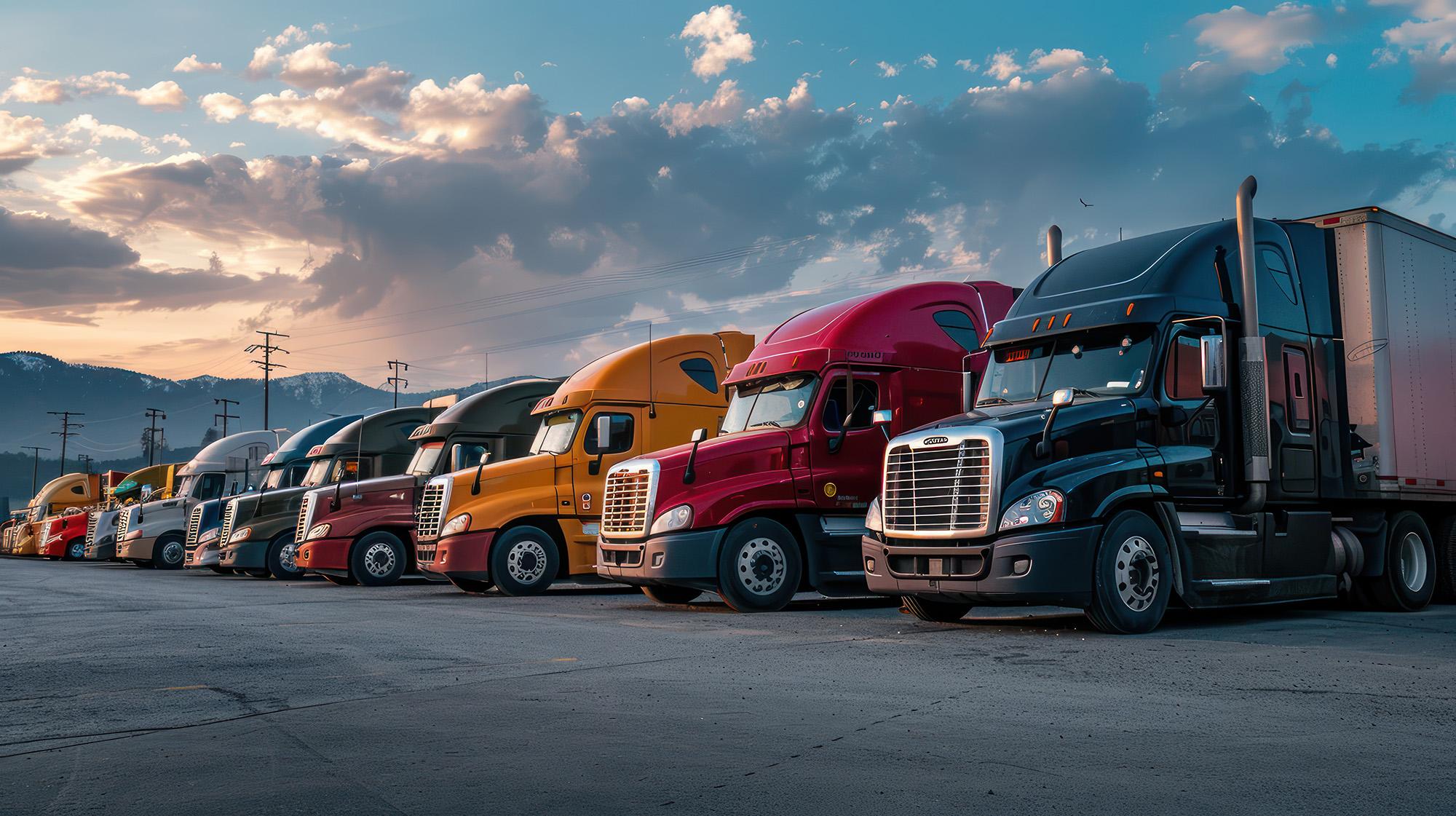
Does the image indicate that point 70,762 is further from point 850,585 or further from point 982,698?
point 850,585

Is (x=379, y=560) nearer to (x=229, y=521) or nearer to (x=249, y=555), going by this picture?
(x=249, y=555)

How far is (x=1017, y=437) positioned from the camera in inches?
430

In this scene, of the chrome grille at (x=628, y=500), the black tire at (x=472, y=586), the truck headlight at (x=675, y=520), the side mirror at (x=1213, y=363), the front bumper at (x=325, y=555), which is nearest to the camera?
the side mirror at (x=1213, y=363)

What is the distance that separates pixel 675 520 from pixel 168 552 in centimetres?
2608

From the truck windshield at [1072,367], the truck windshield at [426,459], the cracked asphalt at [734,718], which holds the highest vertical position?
the truck windshield at [1072,367]

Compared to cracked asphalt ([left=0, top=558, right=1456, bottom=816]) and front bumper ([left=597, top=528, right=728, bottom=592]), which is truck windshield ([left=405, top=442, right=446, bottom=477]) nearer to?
front bumper ([left=597, top=528, right=728, bottom=592])

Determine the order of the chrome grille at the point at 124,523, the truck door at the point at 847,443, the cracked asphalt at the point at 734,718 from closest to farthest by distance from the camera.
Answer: the cracked asphalt at the point at 734,718, the truck door at the point at 847,443, the chrome grille at the point at 124,523

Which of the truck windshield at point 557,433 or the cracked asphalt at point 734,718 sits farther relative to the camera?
the truck windshield at point 557,433

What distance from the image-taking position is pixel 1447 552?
568 inches

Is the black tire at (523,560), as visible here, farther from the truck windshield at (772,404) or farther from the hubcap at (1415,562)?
the hubcap at (1415,562)

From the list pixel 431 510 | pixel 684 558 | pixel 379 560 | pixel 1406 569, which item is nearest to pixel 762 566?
pixel 684 558

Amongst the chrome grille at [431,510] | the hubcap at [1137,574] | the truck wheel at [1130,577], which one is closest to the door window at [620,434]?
the chrome grille at [431,510]

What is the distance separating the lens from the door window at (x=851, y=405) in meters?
14.9

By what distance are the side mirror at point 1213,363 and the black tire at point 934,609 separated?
3.21 meters
